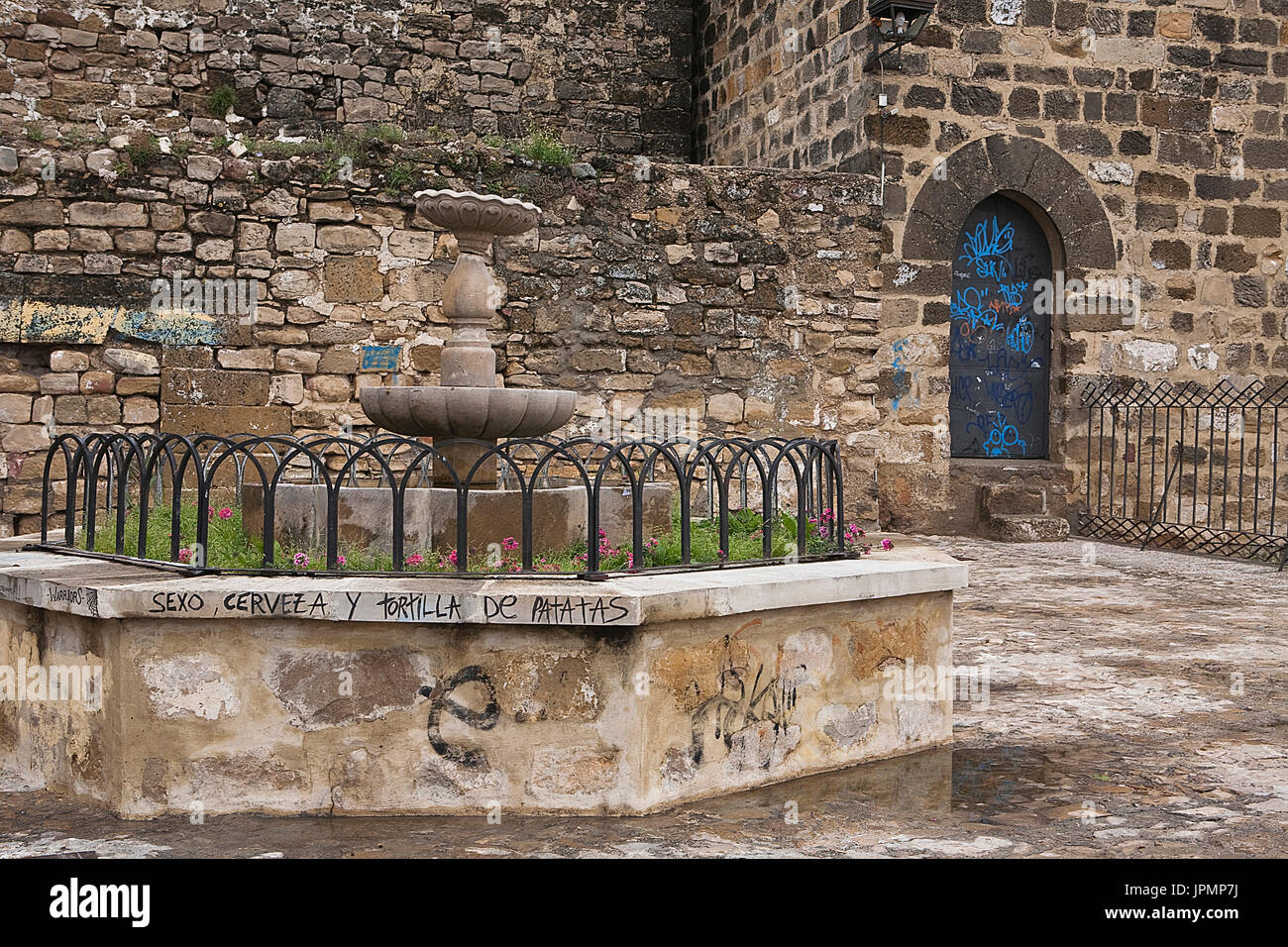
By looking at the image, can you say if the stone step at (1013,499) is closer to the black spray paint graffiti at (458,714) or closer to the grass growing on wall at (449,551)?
the grass growing on wall at (449,551)

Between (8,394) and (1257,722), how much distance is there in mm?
7030

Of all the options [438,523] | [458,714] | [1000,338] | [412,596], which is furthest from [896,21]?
[458,714]

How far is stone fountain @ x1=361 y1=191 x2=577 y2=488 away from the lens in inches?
185

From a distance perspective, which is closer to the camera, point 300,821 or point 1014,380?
point 300,821

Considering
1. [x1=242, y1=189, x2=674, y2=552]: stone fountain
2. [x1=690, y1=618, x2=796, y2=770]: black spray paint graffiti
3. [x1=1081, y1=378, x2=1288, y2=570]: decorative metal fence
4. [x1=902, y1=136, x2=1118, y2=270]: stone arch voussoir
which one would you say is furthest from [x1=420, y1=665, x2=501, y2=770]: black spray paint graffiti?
[x1=1081, y1=378, x2=1288, y2=570]: decorative metal fence

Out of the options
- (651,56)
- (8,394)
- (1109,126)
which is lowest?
(8,394)

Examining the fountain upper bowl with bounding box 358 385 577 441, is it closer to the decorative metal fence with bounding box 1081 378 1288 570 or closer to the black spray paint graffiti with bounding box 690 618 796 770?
the black spray paint graffiti with bounding box 690 618 796 770

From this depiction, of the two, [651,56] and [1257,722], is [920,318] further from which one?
[1257,722]

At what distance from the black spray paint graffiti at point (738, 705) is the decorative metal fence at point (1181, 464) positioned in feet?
22.0

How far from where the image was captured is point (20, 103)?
10555 millimetres

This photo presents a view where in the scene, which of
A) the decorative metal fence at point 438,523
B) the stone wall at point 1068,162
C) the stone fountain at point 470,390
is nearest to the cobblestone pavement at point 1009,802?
the decorative metal fence at point 438,523

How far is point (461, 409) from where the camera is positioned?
4691 millimetres
